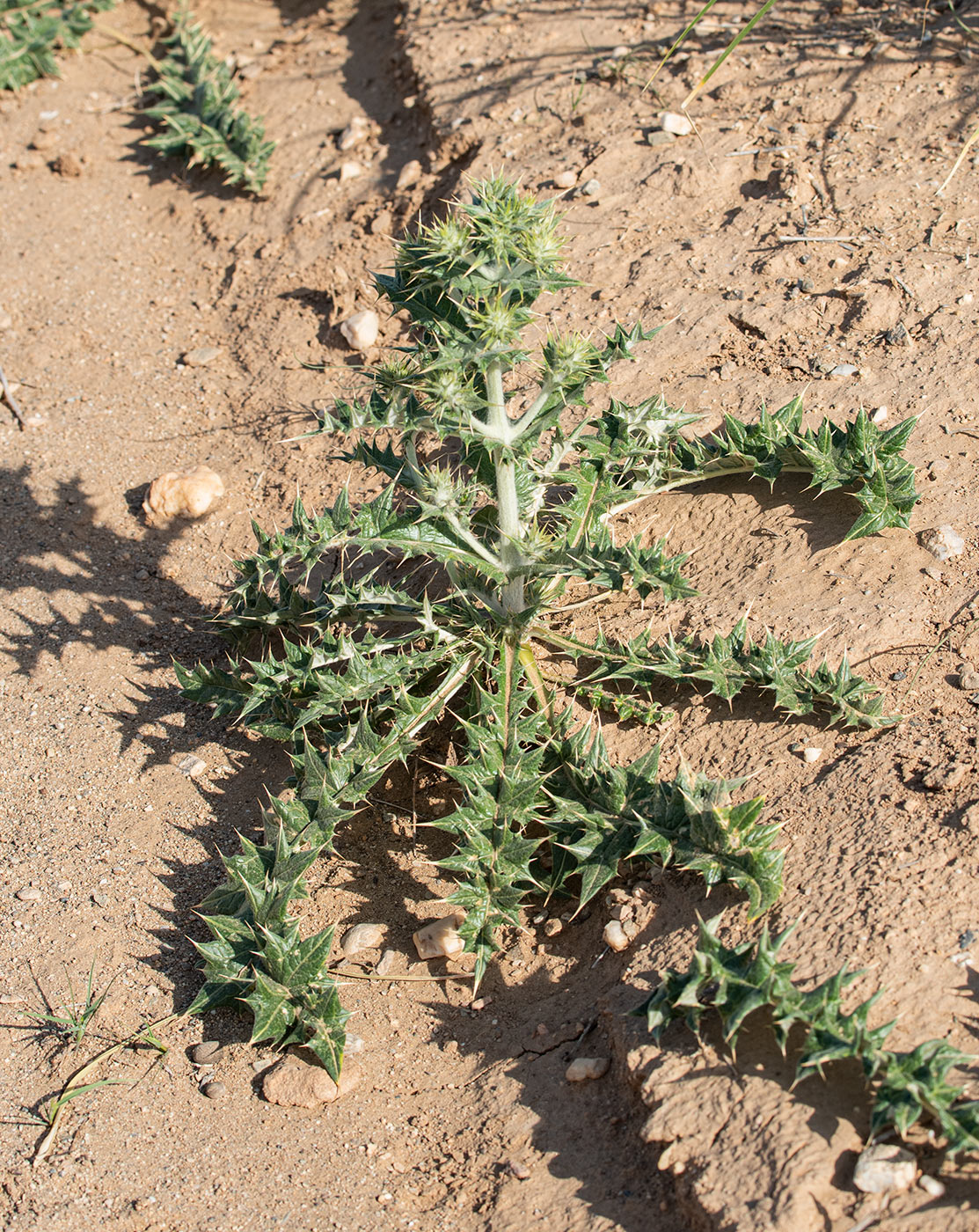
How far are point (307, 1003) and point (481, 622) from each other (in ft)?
4.04

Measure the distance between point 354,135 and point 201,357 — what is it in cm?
152

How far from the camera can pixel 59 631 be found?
400 cm

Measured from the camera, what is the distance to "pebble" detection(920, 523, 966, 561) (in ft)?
10.5

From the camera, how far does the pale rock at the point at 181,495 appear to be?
14.5 feet

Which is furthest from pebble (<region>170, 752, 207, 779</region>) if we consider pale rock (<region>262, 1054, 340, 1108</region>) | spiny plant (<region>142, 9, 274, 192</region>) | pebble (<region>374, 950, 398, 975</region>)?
spiny plant (<region>142, 9, 274, 192</region>)

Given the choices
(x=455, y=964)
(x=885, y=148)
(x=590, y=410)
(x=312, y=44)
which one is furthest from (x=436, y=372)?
(x=312, y=44)

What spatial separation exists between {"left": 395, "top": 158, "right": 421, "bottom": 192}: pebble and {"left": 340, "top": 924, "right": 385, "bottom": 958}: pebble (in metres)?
3.63

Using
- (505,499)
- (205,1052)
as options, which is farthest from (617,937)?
(505,499)

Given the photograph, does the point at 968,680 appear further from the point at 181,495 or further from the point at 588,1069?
the point at 181,495

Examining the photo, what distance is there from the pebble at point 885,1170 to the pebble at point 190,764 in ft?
7.42

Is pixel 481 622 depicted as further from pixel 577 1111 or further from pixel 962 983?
pixel 962 983

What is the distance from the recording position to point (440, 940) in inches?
115

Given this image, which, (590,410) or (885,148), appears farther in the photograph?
(885,148)

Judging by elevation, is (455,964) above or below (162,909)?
below
